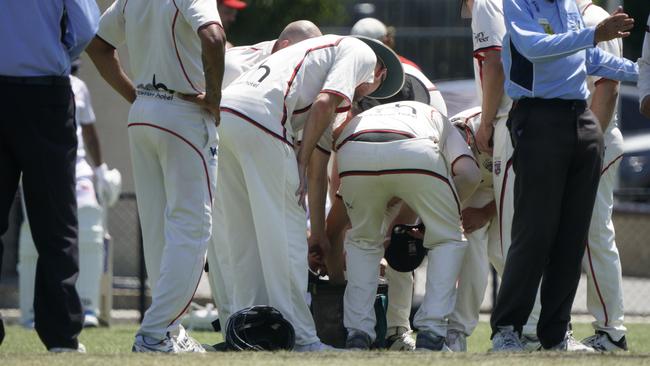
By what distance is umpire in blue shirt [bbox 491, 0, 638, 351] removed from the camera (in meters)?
6.70

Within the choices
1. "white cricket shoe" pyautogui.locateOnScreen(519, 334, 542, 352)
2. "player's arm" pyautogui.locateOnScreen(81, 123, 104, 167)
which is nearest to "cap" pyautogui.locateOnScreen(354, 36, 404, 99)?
"white cricket shoe" pyautogui.locateOnScreen(519, 334, 542, 352)

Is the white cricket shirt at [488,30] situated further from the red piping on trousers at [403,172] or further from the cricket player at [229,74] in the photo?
the cricket player at [229,74]

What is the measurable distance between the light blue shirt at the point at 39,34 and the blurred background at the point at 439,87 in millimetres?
3060

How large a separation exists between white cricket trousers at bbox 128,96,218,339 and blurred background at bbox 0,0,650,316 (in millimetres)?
2528

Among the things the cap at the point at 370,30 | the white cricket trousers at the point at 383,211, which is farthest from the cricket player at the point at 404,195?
the cap at the point at 370,30

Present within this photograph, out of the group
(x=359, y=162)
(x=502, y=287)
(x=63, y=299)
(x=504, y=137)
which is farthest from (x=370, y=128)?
(x=63, y=299)

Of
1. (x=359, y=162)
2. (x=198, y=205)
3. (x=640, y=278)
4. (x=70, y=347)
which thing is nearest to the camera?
(x=70, y=347)

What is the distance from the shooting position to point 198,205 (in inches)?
277

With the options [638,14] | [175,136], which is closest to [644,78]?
[175,136]

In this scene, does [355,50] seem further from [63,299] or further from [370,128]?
[63,299]

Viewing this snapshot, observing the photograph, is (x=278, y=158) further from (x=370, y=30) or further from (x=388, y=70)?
(x=370, y=30)

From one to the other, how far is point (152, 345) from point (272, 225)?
90cm

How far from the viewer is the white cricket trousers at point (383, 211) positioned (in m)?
7.49

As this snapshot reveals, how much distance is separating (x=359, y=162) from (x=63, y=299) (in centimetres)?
183
